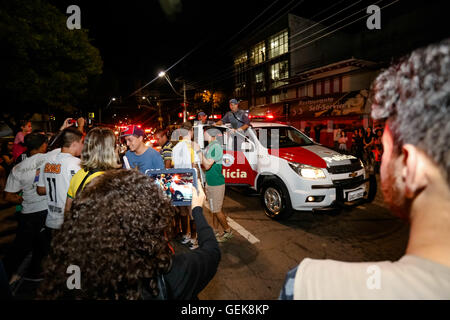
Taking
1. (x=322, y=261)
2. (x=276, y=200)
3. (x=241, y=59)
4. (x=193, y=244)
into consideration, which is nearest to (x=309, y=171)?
(x=276, y=200)

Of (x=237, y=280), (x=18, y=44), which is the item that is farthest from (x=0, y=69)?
(x=237, y=280)

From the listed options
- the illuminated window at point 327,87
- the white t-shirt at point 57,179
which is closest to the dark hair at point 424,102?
the white t-shirt at point 57,179

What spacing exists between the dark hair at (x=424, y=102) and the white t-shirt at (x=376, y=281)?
0.87ft

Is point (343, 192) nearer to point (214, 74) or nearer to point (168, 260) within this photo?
point (168, 260)

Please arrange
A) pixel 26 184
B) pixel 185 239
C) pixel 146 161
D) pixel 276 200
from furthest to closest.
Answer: pixel 276 200, pixel 185 239, pixel 146 161, pixel 26 184

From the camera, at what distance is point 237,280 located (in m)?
3.28

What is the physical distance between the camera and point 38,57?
13.6 meters

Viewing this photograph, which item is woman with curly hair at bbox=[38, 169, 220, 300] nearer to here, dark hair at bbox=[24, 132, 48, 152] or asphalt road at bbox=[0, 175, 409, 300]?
asphalt road at bbox=[0, 175, 409, 300]

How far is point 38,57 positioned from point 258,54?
2469cm

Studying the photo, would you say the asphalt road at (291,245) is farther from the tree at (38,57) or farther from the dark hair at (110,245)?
the tree at (38,57)

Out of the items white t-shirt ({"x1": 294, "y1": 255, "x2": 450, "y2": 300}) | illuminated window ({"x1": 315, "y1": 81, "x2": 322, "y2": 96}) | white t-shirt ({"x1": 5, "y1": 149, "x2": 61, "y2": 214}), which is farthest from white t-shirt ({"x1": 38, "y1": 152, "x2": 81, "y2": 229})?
illuminated window ({"x1": 315, "y1": 81, "x2": 322, "y2": 96})

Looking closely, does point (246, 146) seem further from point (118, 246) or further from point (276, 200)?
point (118, 246)

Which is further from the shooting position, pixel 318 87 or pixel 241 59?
pixel 241 59
